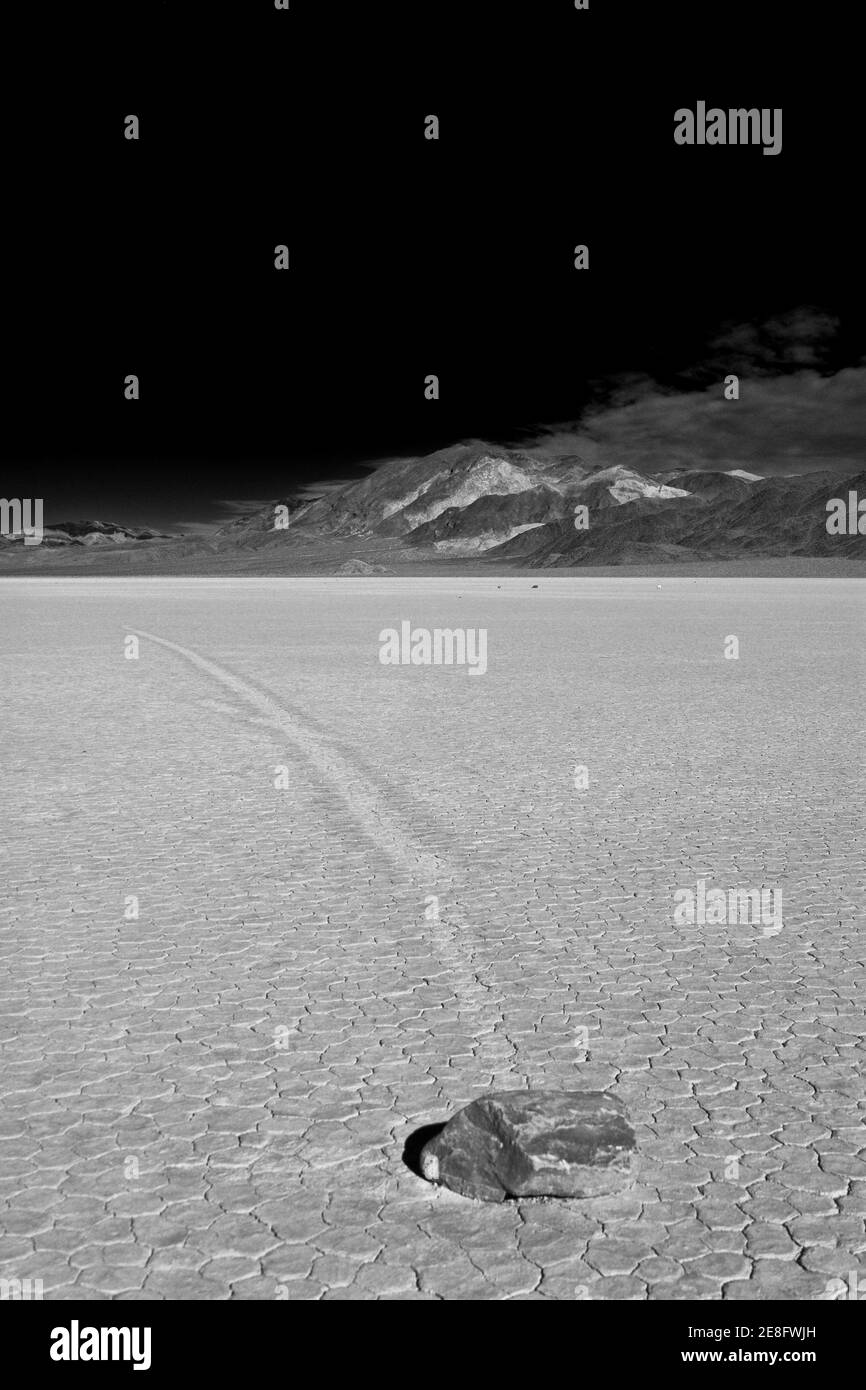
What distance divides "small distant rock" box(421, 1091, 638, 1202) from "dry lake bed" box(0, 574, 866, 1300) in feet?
0.18

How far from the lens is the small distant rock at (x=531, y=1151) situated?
3.13 metres

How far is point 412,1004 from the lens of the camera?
446cm

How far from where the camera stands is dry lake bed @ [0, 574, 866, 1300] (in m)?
2.92

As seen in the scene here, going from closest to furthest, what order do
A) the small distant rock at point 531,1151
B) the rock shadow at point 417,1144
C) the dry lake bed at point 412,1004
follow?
the dry lake bed at point 412,1004, the small distant rock at point 531,1151, the rock shadow at point 417,1144

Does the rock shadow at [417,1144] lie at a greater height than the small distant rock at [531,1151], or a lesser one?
lesser

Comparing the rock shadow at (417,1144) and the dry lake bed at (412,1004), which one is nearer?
the dry lake bed at (412,1004)

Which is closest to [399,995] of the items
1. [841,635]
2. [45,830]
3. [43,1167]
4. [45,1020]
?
[45,1020]

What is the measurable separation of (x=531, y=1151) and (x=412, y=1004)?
136 cm

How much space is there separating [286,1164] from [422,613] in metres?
36.0

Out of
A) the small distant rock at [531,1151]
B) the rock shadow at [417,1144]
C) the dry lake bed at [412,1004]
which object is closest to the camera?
the dry lake bed at [412,1004]

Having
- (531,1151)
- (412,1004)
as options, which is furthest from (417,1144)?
(412,1004)

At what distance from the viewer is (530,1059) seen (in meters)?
3.95

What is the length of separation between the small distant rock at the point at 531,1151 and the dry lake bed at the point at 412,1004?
5 cm

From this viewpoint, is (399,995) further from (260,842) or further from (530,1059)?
(260,842)
